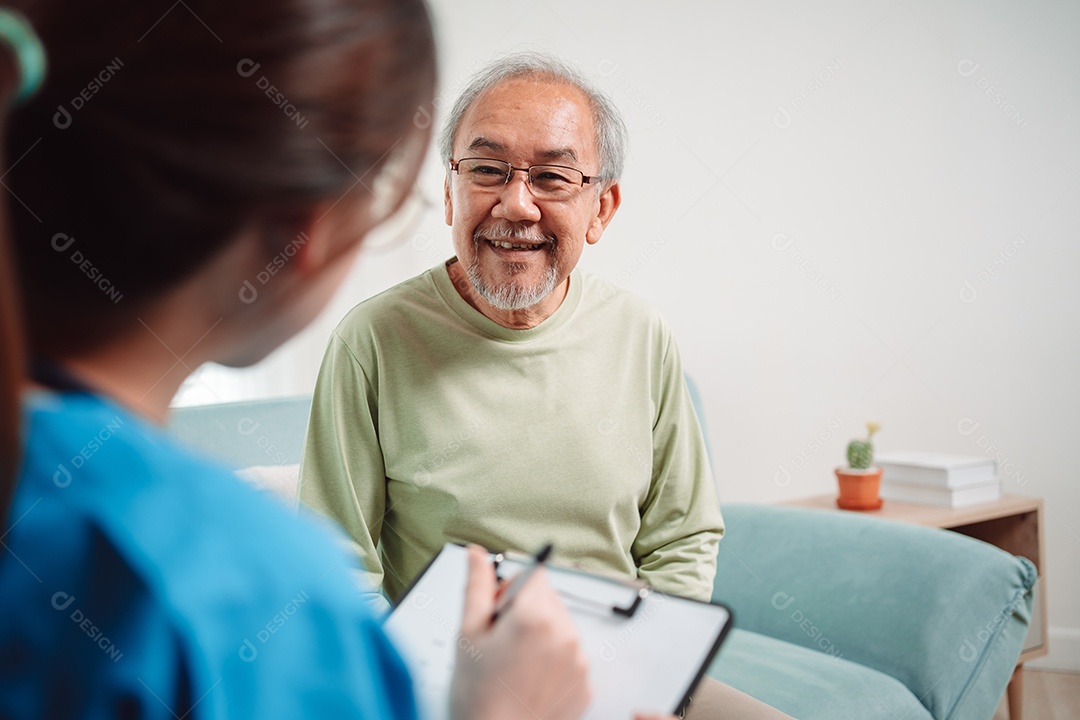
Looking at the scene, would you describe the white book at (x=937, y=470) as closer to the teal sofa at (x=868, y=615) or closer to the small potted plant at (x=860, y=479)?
the small potted plant at (x=860, y=479)

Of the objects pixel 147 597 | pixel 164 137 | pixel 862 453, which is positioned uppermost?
pixel 164 137

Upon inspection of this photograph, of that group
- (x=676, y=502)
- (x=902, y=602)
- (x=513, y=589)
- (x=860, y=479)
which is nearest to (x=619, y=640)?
(x=513, y=589)

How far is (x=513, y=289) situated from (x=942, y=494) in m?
1.48

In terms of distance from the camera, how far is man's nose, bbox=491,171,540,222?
139 cm

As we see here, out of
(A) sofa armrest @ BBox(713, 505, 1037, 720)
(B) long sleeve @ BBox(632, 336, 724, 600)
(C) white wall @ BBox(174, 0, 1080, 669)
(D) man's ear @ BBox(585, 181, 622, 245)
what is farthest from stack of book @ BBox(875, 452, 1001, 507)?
(D) man's ear @ BBox(585, 181, 622, 245)

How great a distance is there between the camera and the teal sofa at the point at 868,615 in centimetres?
161

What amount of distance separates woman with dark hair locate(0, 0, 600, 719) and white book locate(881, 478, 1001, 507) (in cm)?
212

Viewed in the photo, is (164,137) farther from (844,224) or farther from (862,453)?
(844,224)

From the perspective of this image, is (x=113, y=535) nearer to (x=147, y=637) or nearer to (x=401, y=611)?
(x=147, y=637)

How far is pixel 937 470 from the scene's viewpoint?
91.7 inches

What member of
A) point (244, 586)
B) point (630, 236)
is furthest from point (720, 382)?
point (244, 586)

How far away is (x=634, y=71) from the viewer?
268cm

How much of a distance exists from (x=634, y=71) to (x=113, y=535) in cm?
248

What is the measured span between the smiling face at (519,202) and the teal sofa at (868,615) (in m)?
0.56
